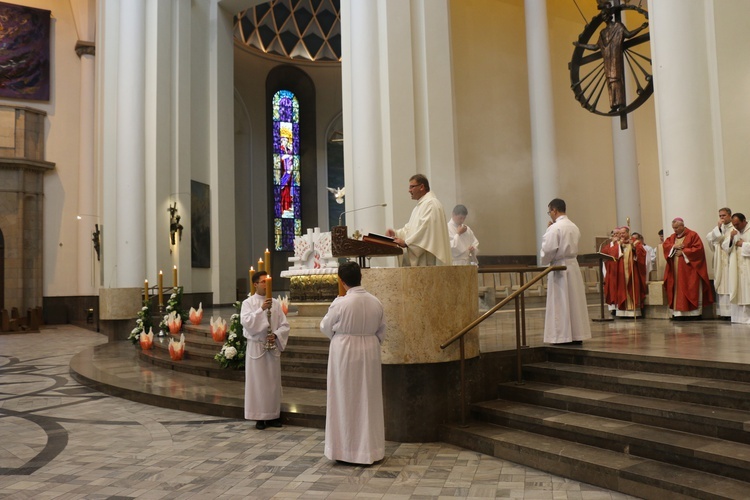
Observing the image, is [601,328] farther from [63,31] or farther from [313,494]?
[63,31]

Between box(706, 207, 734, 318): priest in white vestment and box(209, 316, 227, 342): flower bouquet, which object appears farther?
box(209, 316, 227, 342): flower bouquet

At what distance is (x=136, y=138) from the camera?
50.9ft

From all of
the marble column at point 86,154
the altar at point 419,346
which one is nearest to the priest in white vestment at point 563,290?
the altar at point 419,346

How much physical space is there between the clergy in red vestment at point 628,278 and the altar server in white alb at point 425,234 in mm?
5232

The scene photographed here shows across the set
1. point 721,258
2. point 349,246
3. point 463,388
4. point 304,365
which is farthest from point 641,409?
point 721,258


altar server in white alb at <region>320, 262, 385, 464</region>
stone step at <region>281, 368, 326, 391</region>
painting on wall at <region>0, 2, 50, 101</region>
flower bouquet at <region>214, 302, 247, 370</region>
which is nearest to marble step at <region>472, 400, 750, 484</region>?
altar server in white alb at <region>320, 262, 385, 464</region>

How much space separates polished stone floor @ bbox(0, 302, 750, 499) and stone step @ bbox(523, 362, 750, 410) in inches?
12.8

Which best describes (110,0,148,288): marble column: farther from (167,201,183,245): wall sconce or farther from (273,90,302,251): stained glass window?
(273,90,302,251): stained glass window

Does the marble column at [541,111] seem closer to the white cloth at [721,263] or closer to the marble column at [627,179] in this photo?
the marble column at [627,179]

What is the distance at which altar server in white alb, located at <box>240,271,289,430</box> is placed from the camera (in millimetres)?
5961

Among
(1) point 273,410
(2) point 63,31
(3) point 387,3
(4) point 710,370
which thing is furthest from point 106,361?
(2) point 63,31

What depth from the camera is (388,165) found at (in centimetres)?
1175

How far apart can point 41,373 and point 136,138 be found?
23.7 feet

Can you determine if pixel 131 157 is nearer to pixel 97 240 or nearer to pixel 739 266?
pixel 97 240
